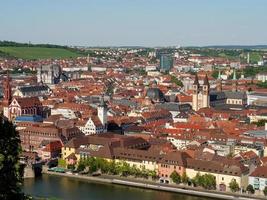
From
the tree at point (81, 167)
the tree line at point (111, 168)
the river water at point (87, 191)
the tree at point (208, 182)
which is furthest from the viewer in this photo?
the tree at point (81, 167)

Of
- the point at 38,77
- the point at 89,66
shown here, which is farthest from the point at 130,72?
the point at 38,77

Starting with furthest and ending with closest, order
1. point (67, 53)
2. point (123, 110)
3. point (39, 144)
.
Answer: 1. point (67, 53)
2. point (123, 110)
3. point (39, 144)

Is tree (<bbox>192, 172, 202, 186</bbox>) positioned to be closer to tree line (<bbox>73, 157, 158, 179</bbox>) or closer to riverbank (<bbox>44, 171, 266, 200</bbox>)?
riverbank (<bbox>44, 171, 266, 200</bbox>)

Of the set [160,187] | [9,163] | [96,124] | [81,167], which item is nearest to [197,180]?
[160,187]

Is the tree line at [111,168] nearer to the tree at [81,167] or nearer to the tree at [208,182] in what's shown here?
the tree at [81,167]

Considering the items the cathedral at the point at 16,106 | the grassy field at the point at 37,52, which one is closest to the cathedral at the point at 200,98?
the cathedral at the point at 16,106

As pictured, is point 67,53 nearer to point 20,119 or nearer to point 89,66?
point 89,66

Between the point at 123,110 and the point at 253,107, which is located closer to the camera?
the point at 123,110
